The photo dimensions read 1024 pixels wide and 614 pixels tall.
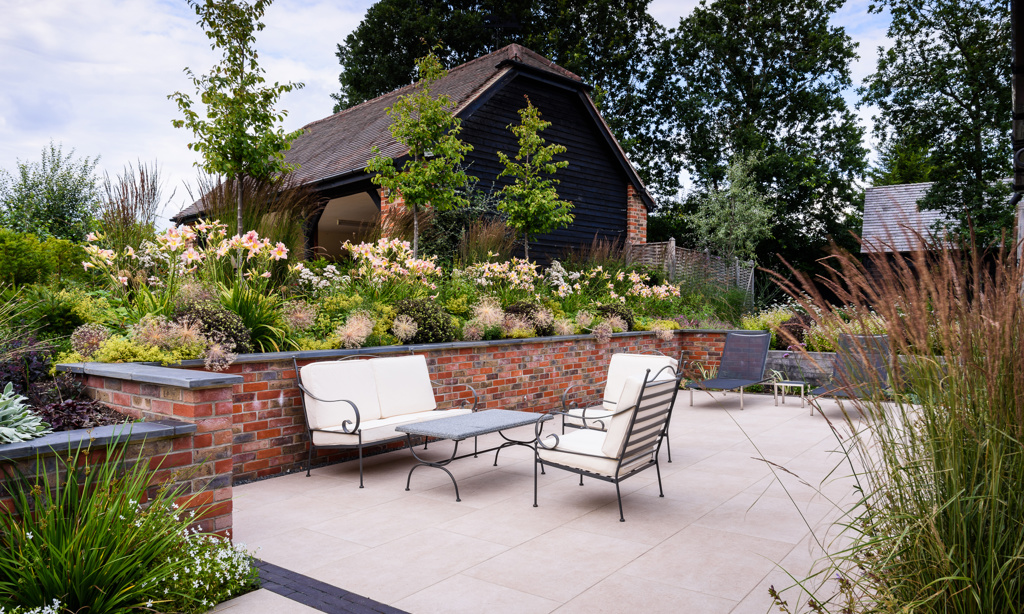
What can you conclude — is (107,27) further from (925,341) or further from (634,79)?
(634,79)

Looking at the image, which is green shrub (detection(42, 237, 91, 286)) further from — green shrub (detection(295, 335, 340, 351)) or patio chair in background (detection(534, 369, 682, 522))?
patio chair in background (detection(534, 369, 682, 522))

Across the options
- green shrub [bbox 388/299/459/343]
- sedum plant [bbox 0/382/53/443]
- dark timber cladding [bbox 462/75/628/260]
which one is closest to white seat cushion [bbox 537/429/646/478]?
green shrub [bbox 388/299/459/343]

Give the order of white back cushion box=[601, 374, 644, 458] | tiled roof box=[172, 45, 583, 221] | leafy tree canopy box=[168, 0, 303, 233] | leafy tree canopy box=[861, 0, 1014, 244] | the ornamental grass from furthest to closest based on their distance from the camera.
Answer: leafy tree canopy box=[861, 0, 1014, 244]
tiled roof box=[172, 45, 583, 221]
leafy tree canopy box=[168, 0, 303, 233]
white back cushion box=[601, 374, 644, 458]
the ornamental grass

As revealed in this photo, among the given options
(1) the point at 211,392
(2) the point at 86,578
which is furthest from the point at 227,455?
(2) the point at 86,578

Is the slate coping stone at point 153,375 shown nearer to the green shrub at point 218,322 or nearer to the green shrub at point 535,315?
the green shrub at point 218,322

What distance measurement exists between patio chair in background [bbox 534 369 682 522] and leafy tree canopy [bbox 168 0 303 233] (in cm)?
459

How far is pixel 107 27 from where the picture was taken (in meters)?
7.23

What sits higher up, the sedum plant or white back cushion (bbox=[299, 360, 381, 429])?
the sedum plant

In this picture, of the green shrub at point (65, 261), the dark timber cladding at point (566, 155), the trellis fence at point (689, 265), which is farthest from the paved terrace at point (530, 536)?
the dark timber cladding at point (566, 155)

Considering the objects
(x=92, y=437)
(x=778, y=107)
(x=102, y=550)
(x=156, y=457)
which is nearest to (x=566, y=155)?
(x=156, y=457)

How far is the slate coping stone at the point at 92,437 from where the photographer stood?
2.34 metres

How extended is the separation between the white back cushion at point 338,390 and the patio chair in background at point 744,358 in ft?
15.4

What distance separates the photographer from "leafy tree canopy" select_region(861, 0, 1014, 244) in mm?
12422

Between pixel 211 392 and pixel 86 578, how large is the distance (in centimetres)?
104
